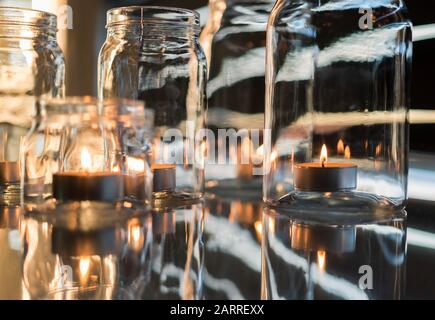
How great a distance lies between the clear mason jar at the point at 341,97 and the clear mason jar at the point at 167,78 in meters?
0.11

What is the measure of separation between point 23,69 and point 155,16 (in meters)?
0.25

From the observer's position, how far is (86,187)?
656mm

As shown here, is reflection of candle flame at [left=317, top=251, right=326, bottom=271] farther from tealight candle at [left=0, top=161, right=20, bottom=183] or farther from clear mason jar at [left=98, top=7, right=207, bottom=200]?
tealight candle at [left=0, top=161, right=20, bottom=183]

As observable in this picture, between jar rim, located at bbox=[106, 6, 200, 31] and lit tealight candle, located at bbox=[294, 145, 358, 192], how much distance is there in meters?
0.27

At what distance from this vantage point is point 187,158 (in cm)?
88

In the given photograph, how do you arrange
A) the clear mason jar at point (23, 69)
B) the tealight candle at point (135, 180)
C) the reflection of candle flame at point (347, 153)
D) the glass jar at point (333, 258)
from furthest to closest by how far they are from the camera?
the clear mason jar at point (23, 69) → the reflection of candle flame at point (347, 153) → the tealight candle at point (135, 180) → the glass jar at point (333, 258)

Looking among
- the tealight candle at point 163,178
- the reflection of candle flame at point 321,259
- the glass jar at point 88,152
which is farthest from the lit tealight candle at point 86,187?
the reflection of candle flame at point 321,259

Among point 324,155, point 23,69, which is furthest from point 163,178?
point 23,69

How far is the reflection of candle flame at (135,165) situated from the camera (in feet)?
2.36

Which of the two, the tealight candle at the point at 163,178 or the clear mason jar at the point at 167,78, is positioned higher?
the clear mason jar at the point at 167,78

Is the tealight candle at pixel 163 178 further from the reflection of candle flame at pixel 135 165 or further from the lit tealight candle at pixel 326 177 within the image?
the lit tealight candle at pixel 326 177
